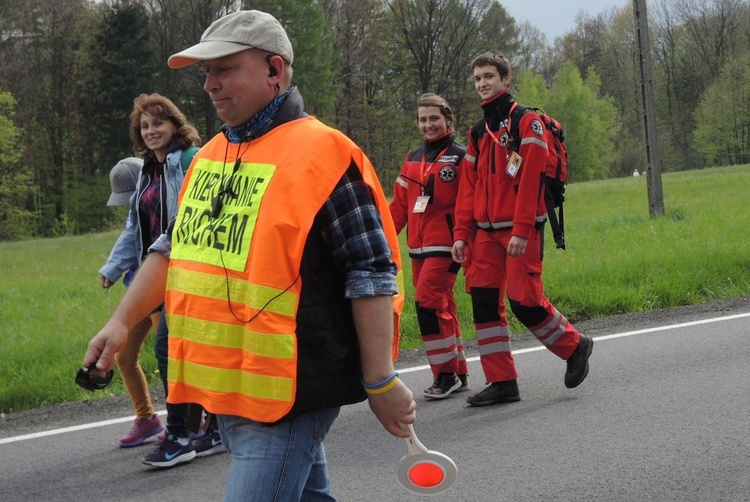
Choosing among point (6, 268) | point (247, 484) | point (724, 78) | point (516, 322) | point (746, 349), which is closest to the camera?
point (247, 484)

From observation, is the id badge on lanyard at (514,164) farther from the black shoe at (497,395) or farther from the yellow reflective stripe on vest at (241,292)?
the yellow reflective stripe on vest at (241,292)

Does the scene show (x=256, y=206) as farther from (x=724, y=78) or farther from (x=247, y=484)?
(x=724, y=78)

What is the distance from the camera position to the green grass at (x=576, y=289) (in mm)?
7891

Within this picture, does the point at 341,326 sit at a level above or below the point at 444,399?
above

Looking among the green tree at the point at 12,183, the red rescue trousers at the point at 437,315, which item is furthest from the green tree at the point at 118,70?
the red rescue trousers at the point at 437,315

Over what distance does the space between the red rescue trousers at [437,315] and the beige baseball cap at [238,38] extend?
404cm

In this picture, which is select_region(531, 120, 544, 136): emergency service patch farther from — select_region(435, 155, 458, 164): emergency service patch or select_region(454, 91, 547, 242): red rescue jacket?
select_region(435, 155, 458, 164): emergency service patch

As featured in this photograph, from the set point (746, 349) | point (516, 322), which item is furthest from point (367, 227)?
point (516, 322)

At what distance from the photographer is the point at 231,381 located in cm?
260

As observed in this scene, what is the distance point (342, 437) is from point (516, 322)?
3814 mm

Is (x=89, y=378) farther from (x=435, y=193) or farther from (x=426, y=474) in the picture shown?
(x=435, y=193)

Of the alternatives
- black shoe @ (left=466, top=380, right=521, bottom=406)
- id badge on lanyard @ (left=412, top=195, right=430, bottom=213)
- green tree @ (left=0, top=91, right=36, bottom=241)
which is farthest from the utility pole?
green tree @ (left=0, top=91, right=36, bottom=241)

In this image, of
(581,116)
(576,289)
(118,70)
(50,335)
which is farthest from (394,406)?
(581,116)

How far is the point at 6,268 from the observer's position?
21.3 m
